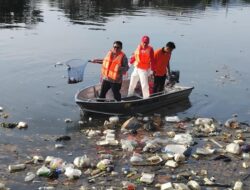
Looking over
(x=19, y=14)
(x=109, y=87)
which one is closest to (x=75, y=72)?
(x=109, y=87)

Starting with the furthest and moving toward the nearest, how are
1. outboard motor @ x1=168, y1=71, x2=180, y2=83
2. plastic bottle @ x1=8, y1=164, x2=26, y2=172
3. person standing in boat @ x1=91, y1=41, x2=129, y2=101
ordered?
outboard motor @ x1=168, y1=71, x2=180, y2=83
person standing in boat @ x1=91, y1=41, x2=129, y2=101
plastic bottle @ x1=8, y1=164, x2=26, y2=172

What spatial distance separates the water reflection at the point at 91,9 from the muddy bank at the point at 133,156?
2369cm

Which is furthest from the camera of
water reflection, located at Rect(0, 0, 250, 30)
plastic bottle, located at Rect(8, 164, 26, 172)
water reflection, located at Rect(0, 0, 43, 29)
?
water reflection, located at Rect(0, 0, 250, 30)

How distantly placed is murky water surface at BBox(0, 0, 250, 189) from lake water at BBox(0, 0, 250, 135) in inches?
1.5

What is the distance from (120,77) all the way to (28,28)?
2174 centimetres

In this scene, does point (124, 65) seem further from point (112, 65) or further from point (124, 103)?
point (124, 103)

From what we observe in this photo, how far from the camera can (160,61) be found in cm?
1686

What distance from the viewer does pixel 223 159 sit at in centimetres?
1230

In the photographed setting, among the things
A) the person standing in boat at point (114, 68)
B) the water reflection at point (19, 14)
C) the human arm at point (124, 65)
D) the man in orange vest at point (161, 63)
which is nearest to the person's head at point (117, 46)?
the person standing in boat at point (114, 68)

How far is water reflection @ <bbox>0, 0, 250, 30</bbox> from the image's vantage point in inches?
1595

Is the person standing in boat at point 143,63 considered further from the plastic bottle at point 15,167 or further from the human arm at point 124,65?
the plastic bottle at point 15,167

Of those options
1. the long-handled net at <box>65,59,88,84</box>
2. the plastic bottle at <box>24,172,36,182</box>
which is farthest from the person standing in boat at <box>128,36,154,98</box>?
the plastic bottle at <box>24,172,36,182</box>

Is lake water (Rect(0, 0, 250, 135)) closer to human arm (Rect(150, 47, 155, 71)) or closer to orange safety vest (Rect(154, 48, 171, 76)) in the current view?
orange safety vest (Rect(154, 48, 171, 76))

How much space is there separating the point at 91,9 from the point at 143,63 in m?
36.2
